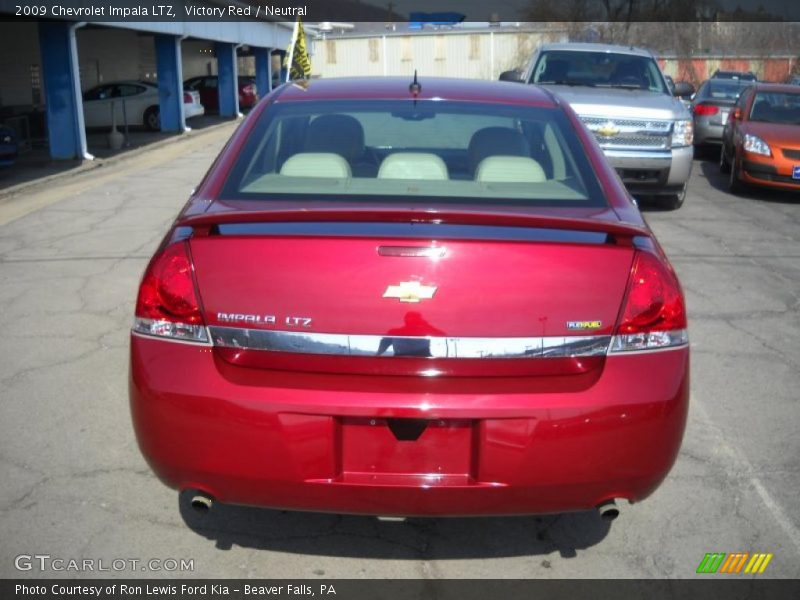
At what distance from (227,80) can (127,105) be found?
517cm

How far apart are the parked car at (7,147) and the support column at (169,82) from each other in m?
8.44

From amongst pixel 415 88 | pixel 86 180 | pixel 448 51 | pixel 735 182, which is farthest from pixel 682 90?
pixel 448 51

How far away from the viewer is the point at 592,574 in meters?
3.02

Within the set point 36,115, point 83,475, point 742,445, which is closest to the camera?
point 83,475

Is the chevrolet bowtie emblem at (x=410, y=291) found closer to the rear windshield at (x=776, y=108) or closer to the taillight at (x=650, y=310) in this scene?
the taillight at (x=650, y=310)

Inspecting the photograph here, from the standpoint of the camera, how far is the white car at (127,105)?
75.9ft

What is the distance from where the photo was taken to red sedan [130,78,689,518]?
2539 millimetres

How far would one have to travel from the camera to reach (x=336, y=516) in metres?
3.39

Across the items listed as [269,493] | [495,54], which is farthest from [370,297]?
[495,54]

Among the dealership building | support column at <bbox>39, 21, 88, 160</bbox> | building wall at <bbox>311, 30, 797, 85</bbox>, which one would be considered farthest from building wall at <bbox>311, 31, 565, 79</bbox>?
support column at <bbox>39, 21, 88, 160</bbox>

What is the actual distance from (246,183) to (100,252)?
5.07m

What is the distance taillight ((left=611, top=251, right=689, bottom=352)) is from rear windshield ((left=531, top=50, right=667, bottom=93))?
27.9ft

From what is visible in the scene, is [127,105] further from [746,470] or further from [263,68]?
[746,470]

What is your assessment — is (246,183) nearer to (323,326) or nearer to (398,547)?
(323,326)
